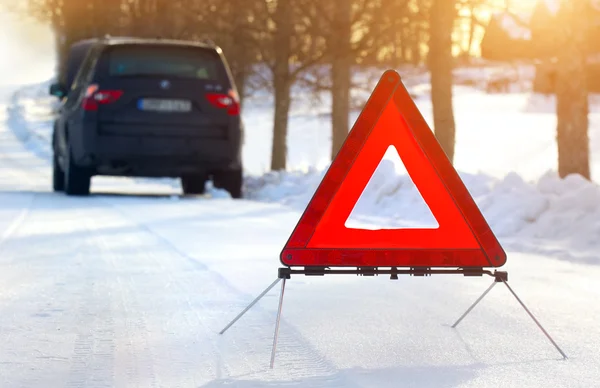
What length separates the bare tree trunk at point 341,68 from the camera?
23.5 meters

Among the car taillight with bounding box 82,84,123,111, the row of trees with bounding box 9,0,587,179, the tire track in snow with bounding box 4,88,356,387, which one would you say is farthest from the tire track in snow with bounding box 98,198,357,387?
the row of trees with bounding box 9,0,587,179

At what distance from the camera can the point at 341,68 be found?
78.7 feet

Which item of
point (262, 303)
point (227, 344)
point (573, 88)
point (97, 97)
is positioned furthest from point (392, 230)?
point (97, 97)

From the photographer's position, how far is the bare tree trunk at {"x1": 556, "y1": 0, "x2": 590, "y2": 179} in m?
14.6

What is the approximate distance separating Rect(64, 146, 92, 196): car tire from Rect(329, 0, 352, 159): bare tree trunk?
7611 mm

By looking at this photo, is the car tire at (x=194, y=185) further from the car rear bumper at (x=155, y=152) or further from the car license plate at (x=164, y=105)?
the car license plate at (x=164, y=105)

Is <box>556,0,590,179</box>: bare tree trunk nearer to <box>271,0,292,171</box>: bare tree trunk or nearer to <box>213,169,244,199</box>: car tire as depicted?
<box>213,169,244,199</box>: car tire

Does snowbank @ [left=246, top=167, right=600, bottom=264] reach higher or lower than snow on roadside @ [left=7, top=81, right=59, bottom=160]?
higher

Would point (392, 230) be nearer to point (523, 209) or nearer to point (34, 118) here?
point (523, 209)

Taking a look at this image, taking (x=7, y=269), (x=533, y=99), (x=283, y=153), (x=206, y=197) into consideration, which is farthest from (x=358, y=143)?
(x=533, y=99)

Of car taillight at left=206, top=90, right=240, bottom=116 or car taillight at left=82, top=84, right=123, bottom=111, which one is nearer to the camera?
car taillight at left=82, top=84, right=123, bottom=111

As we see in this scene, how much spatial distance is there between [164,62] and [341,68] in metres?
8.12

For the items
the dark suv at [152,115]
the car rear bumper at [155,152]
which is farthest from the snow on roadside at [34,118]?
the car rear bumper at [155,152]

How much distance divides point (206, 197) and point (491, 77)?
171 ft
